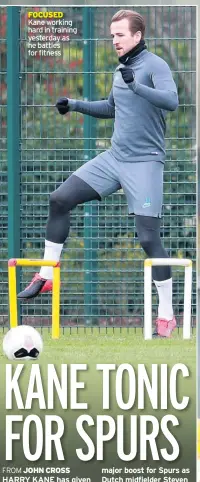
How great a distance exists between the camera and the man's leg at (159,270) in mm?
8609

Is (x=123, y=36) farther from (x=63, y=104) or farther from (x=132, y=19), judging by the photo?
(x=63, y=104)

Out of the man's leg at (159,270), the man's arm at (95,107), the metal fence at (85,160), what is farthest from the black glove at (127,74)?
the metal fence at (85,160)

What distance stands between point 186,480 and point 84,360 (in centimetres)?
138

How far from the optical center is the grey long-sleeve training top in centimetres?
832

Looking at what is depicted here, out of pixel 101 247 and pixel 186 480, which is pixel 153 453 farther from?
pixel 101 247

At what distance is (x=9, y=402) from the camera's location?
6.82 meters

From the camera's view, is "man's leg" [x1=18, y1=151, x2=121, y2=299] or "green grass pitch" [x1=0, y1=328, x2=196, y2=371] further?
"man's leg" [x1=18, y1=151, x2=121, y2=299]

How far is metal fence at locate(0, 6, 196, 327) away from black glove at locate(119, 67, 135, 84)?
6.15ft

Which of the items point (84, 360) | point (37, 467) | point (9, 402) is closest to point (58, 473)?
point (37, 467)

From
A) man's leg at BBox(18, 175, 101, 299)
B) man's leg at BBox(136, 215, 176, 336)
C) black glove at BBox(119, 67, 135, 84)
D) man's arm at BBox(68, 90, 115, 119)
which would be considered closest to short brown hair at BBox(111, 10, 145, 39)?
black glove at BBox(119, 67, 135, 84)

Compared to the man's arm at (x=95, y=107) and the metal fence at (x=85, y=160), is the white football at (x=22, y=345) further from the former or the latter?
the metal fence at (x=85, y=160)

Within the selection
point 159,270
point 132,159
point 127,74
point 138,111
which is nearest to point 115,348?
point 159,270

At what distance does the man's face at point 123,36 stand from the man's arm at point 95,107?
42 centimetres

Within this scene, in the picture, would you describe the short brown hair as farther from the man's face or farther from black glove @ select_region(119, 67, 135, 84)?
black glove @ select_region(119, 67, 135, 84)
